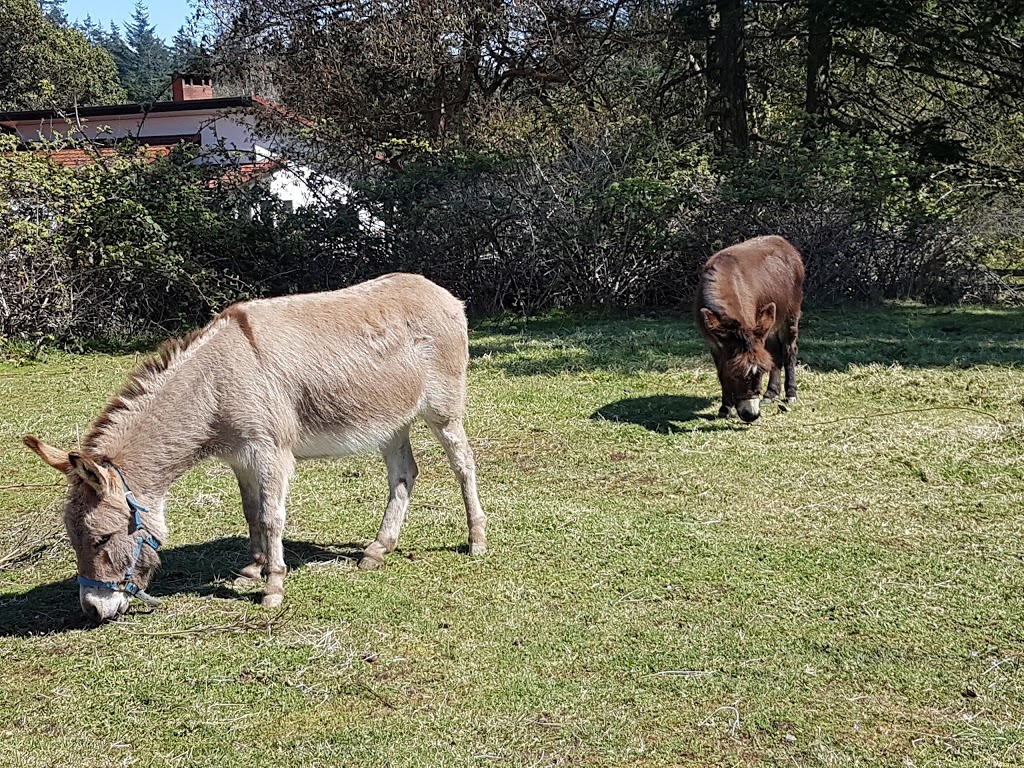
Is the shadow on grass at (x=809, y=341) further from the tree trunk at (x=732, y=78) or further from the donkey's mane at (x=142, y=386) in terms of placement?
the donkey's mane at (x=142, y=386)

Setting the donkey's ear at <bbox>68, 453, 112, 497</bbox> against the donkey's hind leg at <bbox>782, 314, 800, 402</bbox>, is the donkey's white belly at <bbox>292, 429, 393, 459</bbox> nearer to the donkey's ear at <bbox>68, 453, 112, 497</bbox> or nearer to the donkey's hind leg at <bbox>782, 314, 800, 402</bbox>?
the donkey's ear at <bbox>68, 453, 112, 497</bbox>

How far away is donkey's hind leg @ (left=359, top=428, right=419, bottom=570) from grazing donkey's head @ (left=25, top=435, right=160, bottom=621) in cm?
135

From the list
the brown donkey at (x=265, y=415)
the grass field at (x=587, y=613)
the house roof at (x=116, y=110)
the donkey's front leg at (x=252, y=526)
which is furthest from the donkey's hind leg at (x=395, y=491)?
the house roof at (x=116, y=110)

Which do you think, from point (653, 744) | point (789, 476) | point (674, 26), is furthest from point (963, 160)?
point (653, 744)

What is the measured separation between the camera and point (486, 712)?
3752 millimetres

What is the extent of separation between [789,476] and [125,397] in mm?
4391

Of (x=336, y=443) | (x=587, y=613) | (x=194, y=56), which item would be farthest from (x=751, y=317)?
(x=194, y=56)

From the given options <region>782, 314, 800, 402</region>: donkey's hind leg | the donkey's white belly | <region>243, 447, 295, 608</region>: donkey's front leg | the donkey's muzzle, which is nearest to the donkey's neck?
<region>243, 447, 295, 608</region>: donkey's front leg

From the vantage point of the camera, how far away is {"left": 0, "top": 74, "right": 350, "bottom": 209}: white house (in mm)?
15102

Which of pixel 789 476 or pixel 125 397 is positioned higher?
pixel 125 397

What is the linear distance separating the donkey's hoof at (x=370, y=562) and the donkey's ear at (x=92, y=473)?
4.91 ft

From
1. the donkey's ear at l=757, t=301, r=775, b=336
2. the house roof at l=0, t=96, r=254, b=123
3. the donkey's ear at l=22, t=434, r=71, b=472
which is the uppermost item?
the house roof at l=0, t=96, r=254, b=123

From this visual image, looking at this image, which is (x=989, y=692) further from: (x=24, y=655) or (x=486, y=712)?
(x=24, y=655)

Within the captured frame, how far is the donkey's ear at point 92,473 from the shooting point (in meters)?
4.25
